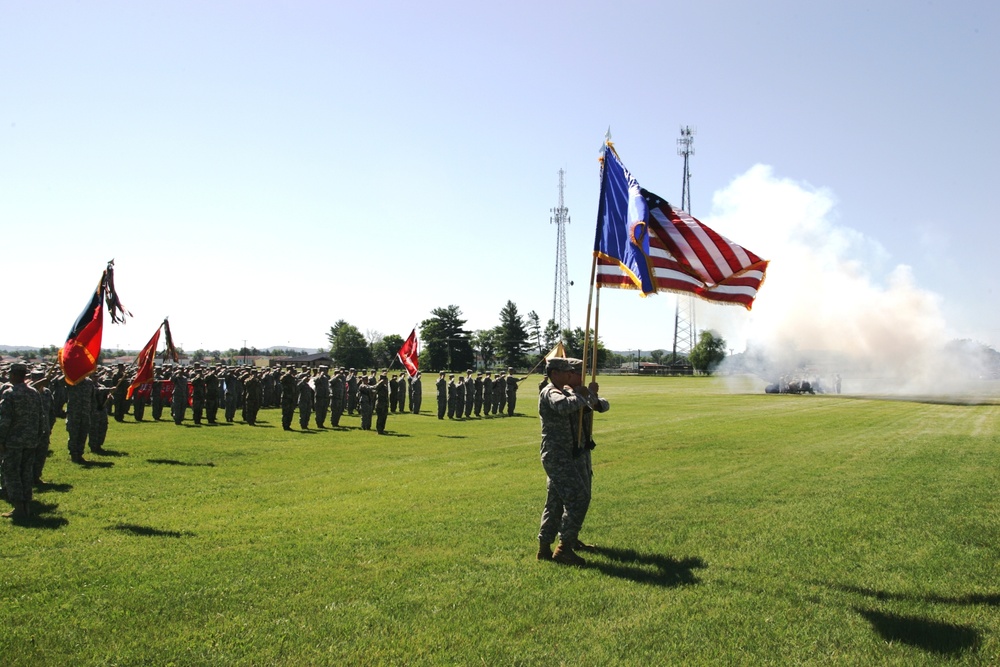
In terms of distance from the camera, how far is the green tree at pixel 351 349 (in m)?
130

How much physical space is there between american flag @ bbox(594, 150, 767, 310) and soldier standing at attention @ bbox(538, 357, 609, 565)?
1.91m

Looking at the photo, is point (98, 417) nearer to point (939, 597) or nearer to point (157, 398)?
point (157, 398)

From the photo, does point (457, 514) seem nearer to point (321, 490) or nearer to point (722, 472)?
point (321, 490)

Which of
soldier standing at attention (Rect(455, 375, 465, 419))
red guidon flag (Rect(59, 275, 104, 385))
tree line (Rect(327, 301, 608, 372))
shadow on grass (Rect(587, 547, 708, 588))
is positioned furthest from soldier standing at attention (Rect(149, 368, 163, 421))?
tree line (Rect(327, 301, 608, 372))

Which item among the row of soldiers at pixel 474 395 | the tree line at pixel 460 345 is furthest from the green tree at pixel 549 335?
the row of soldiers at pixel 474 395

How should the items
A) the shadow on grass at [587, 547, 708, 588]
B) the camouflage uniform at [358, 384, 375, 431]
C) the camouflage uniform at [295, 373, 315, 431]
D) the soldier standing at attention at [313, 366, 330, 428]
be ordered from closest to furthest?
the shadow on grass at [587, 547, 708, 588] < the camouflage uniform at [295, 373, 315, 431] < the camouflage uniform at [358, 384, 375, 431] < the soldier standing at attention at [313, 366, 330, 428]

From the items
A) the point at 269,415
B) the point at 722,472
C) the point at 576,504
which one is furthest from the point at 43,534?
the point at 269,415

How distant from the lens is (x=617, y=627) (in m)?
5.46

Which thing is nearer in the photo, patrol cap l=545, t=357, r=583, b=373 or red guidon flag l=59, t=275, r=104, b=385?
patrol cap l=545, t=357, r=583, b=373

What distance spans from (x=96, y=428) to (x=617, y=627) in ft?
45.9

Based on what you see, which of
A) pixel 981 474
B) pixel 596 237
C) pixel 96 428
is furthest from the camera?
pixel 96 428

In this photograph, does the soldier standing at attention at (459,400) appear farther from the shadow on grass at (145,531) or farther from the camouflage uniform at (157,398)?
the shadow on grass at (145,531)

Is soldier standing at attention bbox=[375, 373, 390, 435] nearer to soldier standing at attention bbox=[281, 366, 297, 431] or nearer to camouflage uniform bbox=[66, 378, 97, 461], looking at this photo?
soldier standing at attention bbox=[281, 366, 297, 431]

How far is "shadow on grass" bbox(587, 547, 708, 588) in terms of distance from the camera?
662 centimetres
